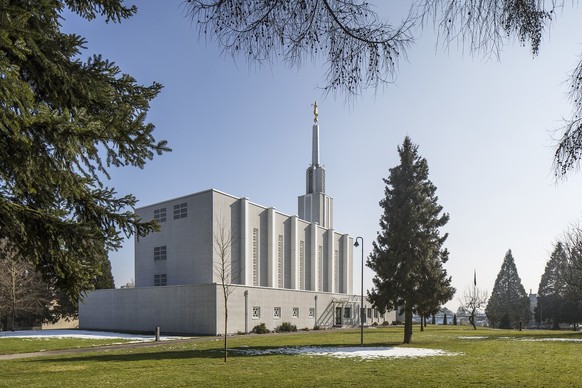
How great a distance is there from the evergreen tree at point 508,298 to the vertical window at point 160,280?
59252 mm

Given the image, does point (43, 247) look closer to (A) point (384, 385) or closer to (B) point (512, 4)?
(B) point (512, 4)

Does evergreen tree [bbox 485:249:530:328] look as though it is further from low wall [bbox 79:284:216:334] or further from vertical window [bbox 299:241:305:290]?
low wall [bbox 79:284:216:334]

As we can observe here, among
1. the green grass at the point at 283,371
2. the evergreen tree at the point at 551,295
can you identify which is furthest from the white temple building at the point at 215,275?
the evergreen tree at the point at 551,295

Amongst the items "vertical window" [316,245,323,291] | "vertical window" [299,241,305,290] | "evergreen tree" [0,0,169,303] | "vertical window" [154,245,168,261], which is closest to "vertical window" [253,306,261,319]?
"vertical window" [154,245,168,261]

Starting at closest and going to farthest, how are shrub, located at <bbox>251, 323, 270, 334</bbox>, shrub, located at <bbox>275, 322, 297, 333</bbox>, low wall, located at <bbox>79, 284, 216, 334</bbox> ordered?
low wall, located at <bbox>79, 284, 216, 334</bbox> → shrub, located at <bbox>251, 323, 270, 334</bbox> → shrub, located at <bbox>275, 322, 297, 333</bbox>

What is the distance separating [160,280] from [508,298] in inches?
2646

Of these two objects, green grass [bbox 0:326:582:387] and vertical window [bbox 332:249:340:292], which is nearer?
green grass [bbox 0:326:582:387]

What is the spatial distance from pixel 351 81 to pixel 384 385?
10.6 meters

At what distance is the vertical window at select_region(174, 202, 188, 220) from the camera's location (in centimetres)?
4678

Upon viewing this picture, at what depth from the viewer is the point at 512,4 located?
13.6 feet

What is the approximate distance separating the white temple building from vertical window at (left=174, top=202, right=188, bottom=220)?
11 centimetres

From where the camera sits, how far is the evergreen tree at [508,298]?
82.2 meters

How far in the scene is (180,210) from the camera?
155 ft

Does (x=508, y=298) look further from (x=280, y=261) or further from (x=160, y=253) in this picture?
(x=160, y=253)
